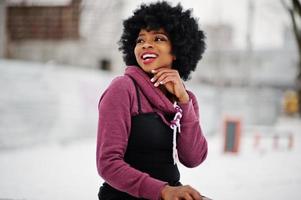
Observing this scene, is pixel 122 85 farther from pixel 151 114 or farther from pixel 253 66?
pixel 253 66

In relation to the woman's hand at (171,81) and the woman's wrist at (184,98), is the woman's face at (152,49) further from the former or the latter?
the woman's wrist at (184,98)

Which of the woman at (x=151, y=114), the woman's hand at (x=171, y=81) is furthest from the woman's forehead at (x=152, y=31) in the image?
the woman's hand at (x=171, y=81)

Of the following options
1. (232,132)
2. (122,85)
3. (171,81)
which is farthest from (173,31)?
(232,132)

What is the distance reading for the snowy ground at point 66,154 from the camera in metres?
3.81

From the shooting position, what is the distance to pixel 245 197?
3.60 metres

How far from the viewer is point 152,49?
1.53 m

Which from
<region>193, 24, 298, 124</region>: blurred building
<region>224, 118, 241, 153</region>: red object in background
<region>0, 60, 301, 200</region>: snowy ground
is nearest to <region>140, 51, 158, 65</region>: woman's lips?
<region>0, 60, 301, 200</region>: snowy ground

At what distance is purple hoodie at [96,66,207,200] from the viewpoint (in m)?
1.29

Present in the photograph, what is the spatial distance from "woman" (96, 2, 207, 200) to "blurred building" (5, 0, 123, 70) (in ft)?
37.8

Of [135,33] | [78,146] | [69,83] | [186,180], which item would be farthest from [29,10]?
[135,33]

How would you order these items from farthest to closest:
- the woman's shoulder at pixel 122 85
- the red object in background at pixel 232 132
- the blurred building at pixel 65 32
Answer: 1. the blurred building at pixel 65 32
2. the red object in background at pixel 232 132
3. the woman's shoulder at pixel 122 85

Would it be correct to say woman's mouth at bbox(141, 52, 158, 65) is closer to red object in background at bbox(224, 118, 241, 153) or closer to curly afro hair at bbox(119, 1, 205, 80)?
curly afro hair at bbox(119, 1, 205, 80)

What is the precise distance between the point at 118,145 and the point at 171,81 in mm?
338

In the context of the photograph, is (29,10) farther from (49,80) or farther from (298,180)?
(298,180)
